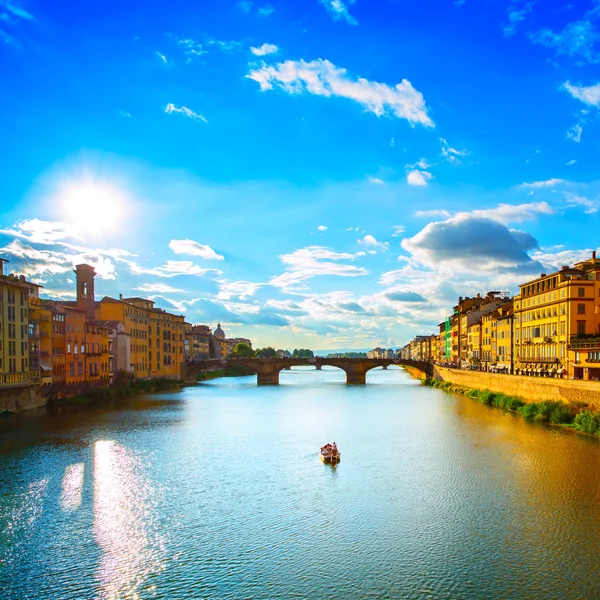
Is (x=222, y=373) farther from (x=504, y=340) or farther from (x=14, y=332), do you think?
(x=14, y=332)

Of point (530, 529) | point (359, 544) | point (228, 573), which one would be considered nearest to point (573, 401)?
point (530, 529)

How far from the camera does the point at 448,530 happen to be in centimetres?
2075

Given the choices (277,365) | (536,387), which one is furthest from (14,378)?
(277,365)

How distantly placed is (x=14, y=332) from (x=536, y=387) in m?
44.2

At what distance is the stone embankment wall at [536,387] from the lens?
129 ft

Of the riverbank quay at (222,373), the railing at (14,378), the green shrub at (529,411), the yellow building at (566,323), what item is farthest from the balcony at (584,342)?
the riverbank quay at (222,373)

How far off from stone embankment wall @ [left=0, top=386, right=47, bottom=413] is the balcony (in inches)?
1917

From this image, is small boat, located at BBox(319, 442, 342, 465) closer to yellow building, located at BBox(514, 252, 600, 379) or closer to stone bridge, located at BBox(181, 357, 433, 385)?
yellow building, located at BBox(514, 252, 600, 379)

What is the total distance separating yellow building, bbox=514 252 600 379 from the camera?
50.6 metres

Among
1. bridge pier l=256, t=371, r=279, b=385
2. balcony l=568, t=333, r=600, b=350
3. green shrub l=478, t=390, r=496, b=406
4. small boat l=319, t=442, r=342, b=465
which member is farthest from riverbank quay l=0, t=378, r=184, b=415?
balcony l=568, t=333, r=600, b=350

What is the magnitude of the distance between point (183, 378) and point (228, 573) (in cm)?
9110

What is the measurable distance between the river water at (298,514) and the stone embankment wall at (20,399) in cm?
741

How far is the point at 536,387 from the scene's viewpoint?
4825cm

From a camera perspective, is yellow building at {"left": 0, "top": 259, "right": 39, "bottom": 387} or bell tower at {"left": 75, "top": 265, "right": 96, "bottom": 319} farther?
bell tower at {"left": 75, "top": 265, "right": 96, "bottom": 319}
